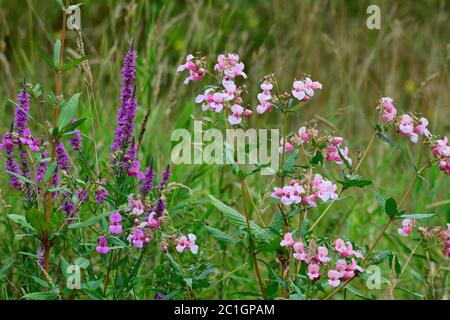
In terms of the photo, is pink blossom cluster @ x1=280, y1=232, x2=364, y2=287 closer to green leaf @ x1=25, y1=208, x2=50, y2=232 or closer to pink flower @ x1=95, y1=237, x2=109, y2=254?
pink flower @ x1=95, y1=237, x2=109, y2=254

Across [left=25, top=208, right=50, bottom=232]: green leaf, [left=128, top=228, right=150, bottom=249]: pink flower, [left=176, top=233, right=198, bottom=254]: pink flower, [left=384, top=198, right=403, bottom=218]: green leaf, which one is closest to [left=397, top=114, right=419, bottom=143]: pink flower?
[left=384, top=198, right=403, bottom=218]: green leaf

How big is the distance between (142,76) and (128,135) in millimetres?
1105

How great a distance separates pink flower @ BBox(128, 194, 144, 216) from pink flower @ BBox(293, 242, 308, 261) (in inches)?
14.9

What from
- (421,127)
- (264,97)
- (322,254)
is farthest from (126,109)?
(421,127)

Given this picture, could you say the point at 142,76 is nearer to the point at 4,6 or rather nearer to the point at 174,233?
the point at 174,233

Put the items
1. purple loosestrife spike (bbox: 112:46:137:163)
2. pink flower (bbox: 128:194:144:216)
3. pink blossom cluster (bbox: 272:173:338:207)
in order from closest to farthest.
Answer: pink blossom cluster (bbox: 272:173:338:207)
pink flower (bbox: 128:194:144:216)
purple loosestrife spike (bbox: 112:46:137:163)

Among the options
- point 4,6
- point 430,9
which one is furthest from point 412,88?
point 4,6

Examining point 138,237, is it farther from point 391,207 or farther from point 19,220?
point 391,207

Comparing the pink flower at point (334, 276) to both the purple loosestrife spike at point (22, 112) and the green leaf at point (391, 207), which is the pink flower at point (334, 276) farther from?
the purple loosestrife spike at point (22, 112)

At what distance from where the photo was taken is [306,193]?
1.67 metres

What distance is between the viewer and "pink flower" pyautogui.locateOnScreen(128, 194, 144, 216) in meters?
1.75

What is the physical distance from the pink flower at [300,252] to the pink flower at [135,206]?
0.38m

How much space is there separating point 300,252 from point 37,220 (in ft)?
2.04

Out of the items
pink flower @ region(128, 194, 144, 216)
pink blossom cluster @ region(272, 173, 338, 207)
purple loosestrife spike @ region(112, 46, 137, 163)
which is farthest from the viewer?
purple loosestrife spike @ region(112, 46, 137, 163)
